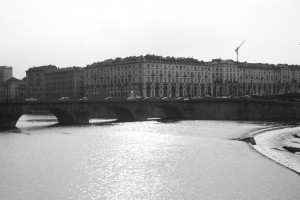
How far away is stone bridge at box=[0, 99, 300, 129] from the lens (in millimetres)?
87269

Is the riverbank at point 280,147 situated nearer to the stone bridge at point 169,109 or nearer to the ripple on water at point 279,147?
the ripple on water at point 279,147

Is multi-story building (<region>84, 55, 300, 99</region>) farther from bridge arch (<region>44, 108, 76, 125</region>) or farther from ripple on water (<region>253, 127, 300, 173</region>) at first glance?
ripple on water (<region>253, 127, 300, 173</region>)

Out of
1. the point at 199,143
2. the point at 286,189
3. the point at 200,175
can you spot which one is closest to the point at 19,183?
the point at 200,175

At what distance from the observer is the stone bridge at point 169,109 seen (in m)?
87.3

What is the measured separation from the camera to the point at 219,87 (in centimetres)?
19600

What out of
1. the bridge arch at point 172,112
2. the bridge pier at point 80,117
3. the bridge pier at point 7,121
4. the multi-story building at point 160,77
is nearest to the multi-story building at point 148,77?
the multi-story building at point 160,77

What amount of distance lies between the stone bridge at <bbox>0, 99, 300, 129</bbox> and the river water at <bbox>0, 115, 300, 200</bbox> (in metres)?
26.7

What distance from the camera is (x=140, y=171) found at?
39719 millimetres

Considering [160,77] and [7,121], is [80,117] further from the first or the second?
[160,77]

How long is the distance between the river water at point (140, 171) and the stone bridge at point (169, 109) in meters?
26.7

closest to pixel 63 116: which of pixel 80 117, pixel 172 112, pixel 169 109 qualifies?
pixel 80 117

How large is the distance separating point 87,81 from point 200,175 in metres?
162

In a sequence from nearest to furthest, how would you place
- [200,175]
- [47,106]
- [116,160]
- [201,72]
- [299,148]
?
[200,175] < [116,160] < [299,148] < [47,106] < [201,72]

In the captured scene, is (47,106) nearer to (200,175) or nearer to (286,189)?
(200,175)
